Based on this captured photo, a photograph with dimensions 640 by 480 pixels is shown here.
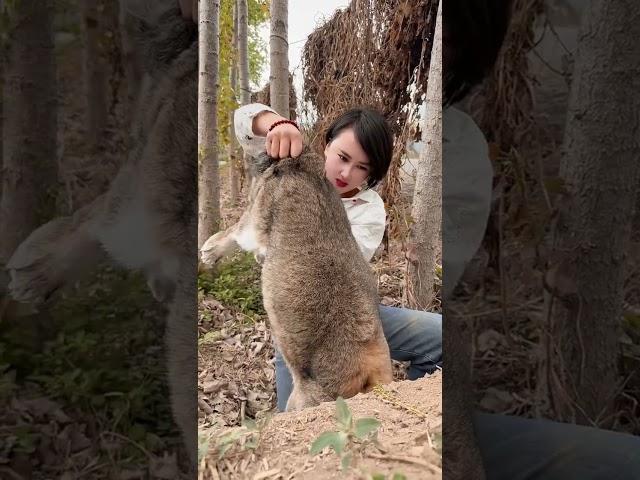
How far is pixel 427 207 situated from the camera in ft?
16.6

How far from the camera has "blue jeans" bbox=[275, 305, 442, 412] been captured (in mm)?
3434

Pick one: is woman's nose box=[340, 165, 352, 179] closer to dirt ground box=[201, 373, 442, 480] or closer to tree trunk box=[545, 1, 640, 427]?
dirt ground box=[201, 373, 442, 480]

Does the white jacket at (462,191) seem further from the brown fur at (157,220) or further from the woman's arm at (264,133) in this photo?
the woman's arm at (264,133)

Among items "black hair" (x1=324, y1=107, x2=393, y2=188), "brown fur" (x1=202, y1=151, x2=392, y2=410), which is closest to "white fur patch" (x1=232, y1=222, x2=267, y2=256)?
"brown fur" (x1=202, y1=151, x2=392, y2=410)

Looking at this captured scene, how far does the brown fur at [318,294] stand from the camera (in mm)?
3078

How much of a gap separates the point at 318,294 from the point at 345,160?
94 centimetres

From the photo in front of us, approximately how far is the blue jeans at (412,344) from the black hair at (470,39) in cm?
255

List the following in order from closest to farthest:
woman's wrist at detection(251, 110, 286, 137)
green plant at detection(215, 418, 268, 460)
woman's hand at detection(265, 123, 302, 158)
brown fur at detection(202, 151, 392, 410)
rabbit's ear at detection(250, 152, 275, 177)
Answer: green plant at detection(215, 418, 268, 460) < woman's hand at detection(265, 123, 302, 158) < woman's wrist at detection(251, 110, 286, 137) < brown fur at detection(202, 151, 392, 410) < rabbit's ear at detection(250, 152, 275, 177)

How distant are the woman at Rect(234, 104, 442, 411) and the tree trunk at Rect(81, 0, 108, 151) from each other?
2.06 m

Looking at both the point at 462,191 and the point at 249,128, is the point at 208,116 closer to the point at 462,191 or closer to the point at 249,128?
the point at 249,128

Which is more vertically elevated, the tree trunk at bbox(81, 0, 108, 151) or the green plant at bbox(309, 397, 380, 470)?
the tree trunk at bbox(81, 0, 108, 151)

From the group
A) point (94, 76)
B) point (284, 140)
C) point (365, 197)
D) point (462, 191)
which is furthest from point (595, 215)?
point (365, 197)

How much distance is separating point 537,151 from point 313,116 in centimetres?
674

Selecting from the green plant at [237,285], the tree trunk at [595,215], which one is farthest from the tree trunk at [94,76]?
the green plant at [237,285]
